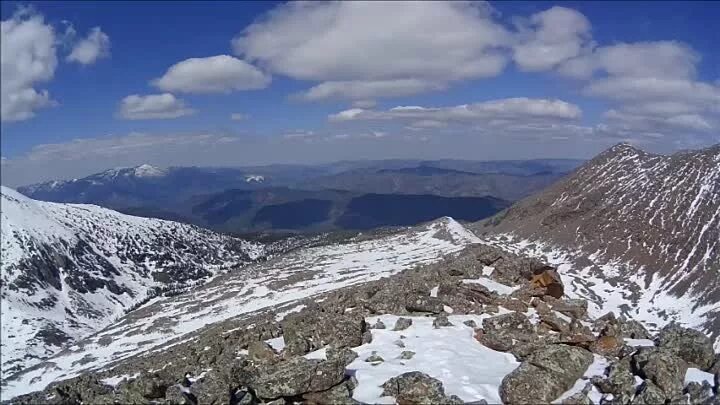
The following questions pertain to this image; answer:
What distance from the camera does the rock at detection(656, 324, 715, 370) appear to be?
29.1 meters

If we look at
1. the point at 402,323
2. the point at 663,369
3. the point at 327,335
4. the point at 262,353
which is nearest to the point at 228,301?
the point at 262,353

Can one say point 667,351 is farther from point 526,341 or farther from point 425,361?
point 425,361

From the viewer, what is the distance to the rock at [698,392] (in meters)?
24.6

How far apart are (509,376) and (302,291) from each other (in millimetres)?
112672

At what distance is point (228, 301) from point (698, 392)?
135407mm

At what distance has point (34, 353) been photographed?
479ft

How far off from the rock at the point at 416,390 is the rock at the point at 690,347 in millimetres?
14864

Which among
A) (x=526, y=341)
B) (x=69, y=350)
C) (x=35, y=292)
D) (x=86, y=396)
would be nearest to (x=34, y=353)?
(x=69, y=350)

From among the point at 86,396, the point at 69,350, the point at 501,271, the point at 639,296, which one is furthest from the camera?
the point at 69,350

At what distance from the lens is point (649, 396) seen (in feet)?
79.6

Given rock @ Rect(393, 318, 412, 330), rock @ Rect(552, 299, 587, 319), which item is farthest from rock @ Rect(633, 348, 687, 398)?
rock @ Rect(393, 318, 412, 330)

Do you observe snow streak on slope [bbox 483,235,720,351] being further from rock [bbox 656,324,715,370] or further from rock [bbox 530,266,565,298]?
rock [bbox 656,324,715,370]

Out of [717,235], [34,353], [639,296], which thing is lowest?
[34,353]

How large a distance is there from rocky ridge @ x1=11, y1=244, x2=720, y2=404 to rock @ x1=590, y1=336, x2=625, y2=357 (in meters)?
0.06
